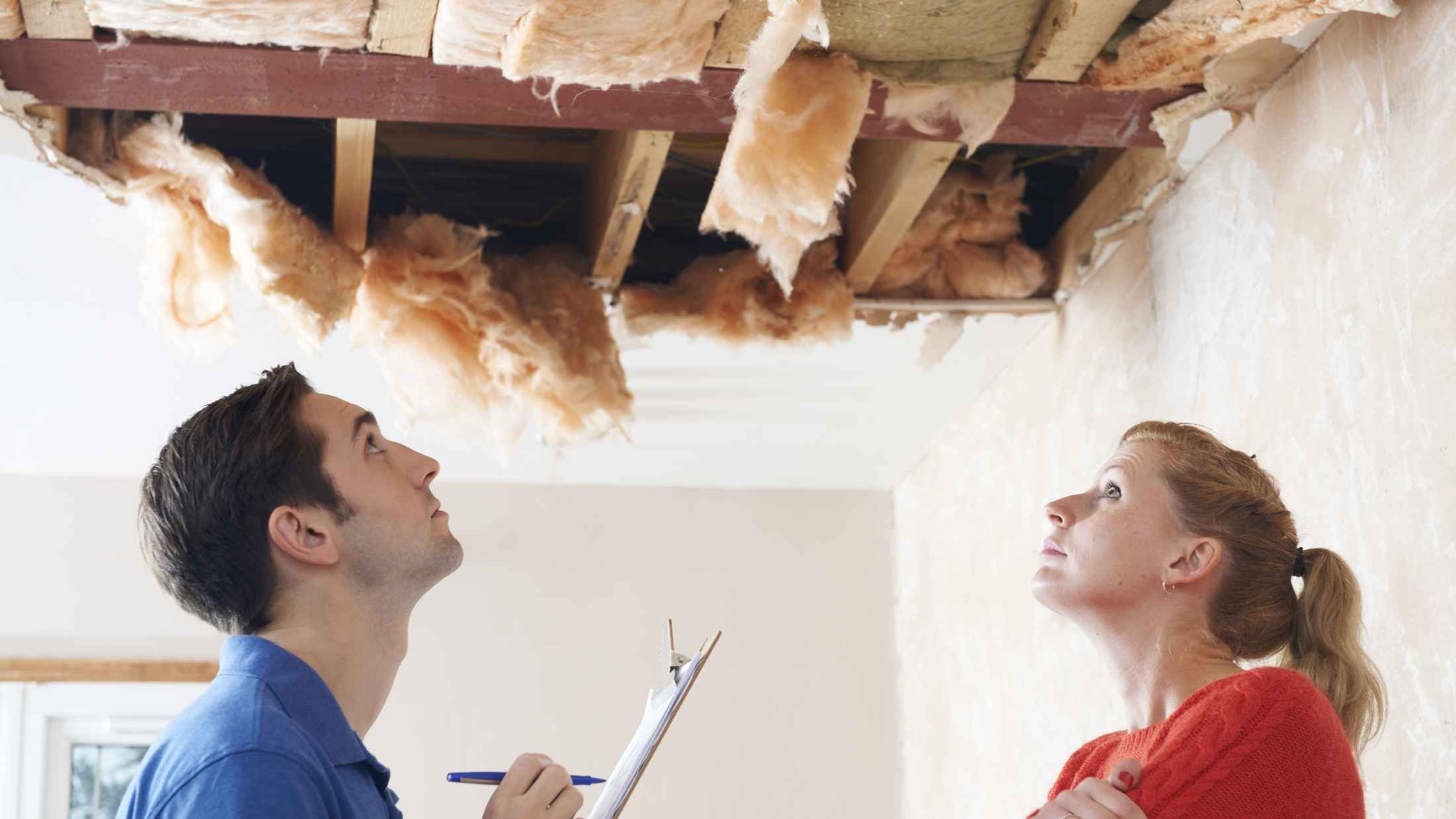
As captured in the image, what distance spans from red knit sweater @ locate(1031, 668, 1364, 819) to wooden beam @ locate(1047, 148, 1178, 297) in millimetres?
1178

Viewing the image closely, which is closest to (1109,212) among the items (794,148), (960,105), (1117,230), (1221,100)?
(1117,230)

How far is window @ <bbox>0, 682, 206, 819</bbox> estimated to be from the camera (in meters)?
3.89

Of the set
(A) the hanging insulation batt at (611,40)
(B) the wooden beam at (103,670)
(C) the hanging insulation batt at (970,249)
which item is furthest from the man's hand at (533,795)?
(B) the wooden beam at (103,670)

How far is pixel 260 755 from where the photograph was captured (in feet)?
3.59

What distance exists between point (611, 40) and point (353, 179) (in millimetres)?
769

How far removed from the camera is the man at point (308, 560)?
49.1 inches

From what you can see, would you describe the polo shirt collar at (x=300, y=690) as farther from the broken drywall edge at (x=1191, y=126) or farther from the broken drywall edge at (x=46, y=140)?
the broken drywall edge at (x=1191, y=126)

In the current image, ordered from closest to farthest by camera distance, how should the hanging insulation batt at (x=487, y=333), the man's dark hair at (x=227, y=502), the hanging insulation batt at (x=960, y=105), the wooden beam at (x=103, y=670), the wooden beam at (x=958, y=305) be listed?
the man's dark hair at (x=227, y=502)
the hanging insulation batt at (x=960, y=105)
the hanging insulation batt at (x=487, y=333)
the wooden beam at (x=958, y=305)
the wooden beam at (x=103, y=670)

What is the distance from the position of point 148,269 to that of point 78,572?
194 centimetres

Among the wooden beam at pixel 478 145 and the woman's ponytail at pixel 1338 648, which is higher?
the wooden beam at pixel 478 145

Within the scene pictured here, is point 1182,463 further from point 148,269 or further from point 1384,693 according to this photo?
point 148,269

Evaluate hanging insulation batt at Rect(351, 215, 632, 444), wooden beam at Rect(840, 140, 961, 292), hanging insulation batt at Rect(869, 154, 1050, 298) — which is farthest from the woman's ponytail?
hanging insulation batt at Rect(351, 215, 632, 444)

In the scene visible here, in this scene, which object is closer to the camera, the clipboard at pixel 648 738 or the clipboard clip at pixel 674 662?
the clipboard at pixel 648 738

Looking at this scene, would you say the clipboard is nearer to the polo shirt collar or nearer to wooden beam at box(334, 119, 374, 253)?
the polo shirt collar
